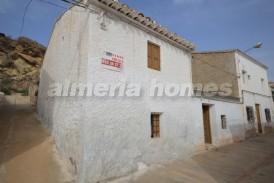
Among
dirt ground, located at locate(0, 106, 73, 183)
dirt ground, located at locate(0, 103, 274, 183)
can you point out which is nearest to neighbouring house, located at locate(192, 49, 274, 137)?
dirt ground, located at locate(0, 103, 274, 183)

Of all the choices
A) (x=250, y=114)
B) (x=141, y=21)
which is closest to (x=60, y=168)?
(x=141, y=21)

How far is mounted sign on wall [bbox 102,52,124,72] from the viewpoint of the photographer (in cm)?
579

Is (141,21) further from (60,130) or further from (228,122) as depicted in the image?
(228,122)

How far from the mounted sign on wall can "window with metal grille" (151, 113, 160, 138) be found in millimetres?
2512

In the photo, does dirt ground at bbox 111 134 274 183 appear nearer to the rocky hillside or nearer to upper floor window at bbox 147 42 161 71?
upper floor window at bbox 147 42 161 71

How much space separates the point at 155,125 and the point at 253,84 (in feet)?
44.5

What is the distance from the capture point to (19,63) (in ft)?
77.1

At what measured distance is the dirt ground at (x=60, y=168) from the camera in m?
5.02

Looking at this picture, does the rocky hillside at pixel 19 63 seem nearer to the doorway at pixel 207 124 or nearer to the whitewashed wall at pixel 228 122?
the doorway at pixel 207 124

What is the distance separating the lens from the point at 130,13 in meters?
6.64

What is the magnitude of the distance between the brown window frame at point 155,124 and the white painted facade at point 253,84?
9745 millimetres

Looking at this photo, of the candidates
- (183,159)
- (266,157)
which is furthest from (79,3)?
(266,157)

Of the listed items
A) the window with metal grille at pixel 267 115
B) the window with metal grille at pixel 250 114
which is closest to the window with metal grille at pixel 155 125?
the window with metal grille at pixel 250 114

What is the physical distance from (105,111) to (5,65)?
2273 cm
